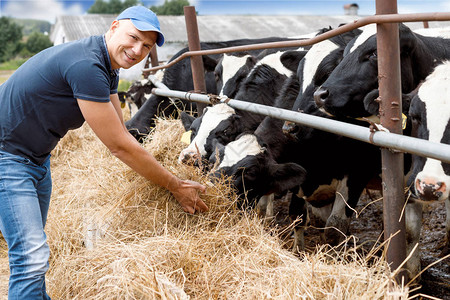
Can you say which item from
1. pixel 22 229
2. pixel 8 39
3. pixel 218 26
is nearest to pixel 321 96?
pixel 22 229

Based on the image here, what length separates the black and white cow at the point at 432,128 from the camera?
7.42 feet

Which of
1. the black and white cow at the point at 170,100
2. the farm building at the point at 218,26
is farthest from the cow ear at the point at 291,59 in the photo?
the farm building at the point at 218,26

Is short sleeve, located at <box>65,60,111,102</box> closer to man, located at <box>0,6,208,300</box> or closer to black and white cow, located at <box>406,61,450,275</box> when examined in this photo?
man, located at <box>0,6,208,300</box>

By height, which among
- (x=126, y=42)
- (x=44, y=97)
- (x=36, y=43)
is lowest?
(x=36, y=43)

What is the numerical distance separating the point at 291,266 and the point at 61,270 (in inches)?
50.8

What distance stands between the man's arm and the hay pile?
0.36ft

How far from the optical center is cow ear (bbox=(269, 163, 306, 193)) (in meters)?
3.33

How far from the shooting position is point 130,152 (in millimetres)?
2414

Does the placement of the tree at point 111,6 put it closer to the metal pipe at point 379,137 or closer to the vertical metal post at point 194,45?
the vertical metal post at point 194,45

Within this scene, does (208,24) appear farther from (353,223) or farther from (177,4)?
(177,4)

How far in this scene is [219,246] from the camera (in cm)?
253

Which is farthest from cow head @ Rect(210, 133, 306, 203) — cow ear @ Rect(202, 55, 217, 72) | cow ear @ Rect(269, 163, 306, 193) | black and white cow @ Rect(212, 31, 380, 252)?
cow ear @ Rect(202, 55, 217, 72)

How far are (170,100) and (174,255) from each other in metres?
3.86

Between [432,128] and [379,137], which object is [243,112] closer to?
[432,128]
